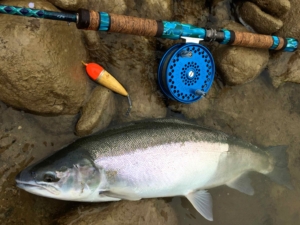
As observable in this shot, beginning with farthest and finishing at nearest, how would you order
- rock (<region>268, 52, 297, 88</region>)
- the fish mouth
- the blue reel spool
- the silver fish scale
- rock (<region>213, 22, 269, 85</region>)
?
rock (<region>268, 52, 297, 88</region>) < rock (<region>213, 22, 269, 85</region>) < the blue reel spool < the silver fish scale < the fish mouth

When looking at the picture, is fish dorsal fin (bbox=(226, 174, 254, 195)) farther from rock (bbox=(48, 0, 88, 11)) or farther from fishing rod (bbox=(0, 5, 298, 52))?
rock (bbox=(48, 0, 88, 11))

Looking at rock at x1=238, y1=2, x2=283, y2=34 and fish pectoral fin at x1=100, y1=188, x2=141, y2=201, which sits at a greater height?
rock at x1=238, y1=2, x2=283, y2=34

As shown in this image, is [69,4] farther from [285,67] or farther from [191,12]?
[285,67]

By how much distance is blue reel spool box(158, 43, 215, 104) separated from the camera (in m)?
2.57

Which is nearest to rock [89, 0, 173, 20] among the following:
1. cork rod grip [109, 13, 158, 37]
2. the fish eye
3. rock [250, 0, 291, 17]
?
cork rod grip [109, 13, 158, 37]

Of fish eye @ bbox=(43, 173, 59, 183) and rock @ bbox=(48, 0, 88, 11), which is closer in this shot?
fish eye @ bbox=(43, 173, 59, 183)

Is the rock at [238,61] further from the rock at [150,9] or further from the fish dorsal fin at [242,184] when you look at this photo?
the fish dorsal fin at [242,184]

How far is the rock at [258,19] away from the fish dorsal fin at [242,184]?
130 cm

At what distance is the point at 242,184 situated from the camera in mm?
2848

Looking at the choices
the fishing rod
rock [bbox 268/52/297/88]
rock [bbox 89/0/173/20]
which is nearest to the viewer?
the fishing rod

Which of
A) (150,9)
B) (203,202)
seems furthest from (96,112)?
(203,202)

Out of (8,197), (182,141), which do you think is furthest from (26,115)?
(182,141)

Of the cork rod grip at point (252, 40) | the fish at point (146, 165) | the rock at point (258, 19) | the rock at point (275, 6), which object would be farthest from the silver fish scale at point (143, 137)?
the rock at point (275, 6)

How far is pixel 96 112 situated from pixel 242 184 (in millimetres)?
1412
